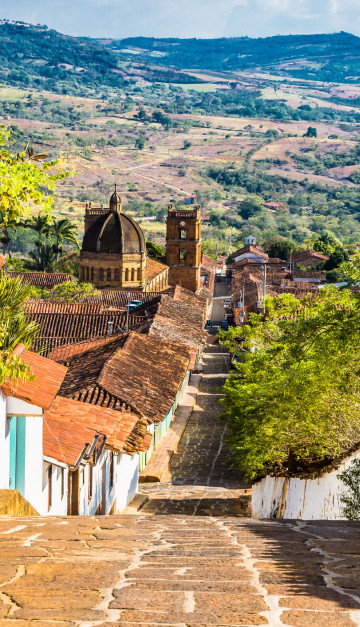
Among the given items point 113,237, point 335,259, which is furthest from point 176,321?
point 335,259

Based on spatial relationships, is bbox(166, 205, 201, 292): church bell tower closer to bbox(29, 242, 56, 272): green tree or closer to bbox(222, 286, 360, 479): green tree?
bbox(29, 242, 56, 272): green tree

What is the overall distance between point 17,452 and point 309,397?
7.01m

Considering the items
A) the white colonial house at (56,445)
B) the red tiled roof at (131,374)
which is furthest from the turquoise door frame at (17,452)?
the red tiled roof at (131,374)

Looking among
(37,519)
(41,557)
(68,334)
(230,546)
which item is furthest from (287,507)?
(68,334)

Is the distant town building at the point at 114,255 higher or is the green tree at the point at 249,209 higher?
the green tree at the point at 249,209

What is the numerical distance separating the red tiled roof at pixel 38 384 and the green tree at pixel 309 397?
324cm

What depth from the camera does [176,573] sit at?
509 cm

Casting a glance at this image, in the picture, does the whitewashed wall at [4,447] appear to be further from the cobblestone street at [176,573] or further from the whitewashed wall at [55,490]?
the whitewashed wall at [55,490]

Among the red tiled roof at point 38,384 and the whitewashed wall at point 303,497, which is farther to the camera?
the whitewashed wall at point 303,497

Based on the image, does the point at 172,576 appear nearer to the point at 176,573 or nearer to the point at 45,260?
the point at 176,573

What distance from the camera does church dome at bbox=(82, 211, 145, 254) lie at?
66.0m

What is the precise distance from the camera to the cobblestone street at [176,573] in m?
4.03

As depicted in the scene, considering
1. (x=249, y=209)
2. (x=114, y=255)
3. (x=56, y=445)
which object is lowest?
(x=114, y=255)

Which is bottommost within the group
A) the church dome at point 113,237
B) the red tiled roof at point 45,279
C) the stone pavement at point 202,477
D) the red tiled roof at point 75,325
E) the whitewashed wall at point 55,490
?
the stone pavement at point 202,477
